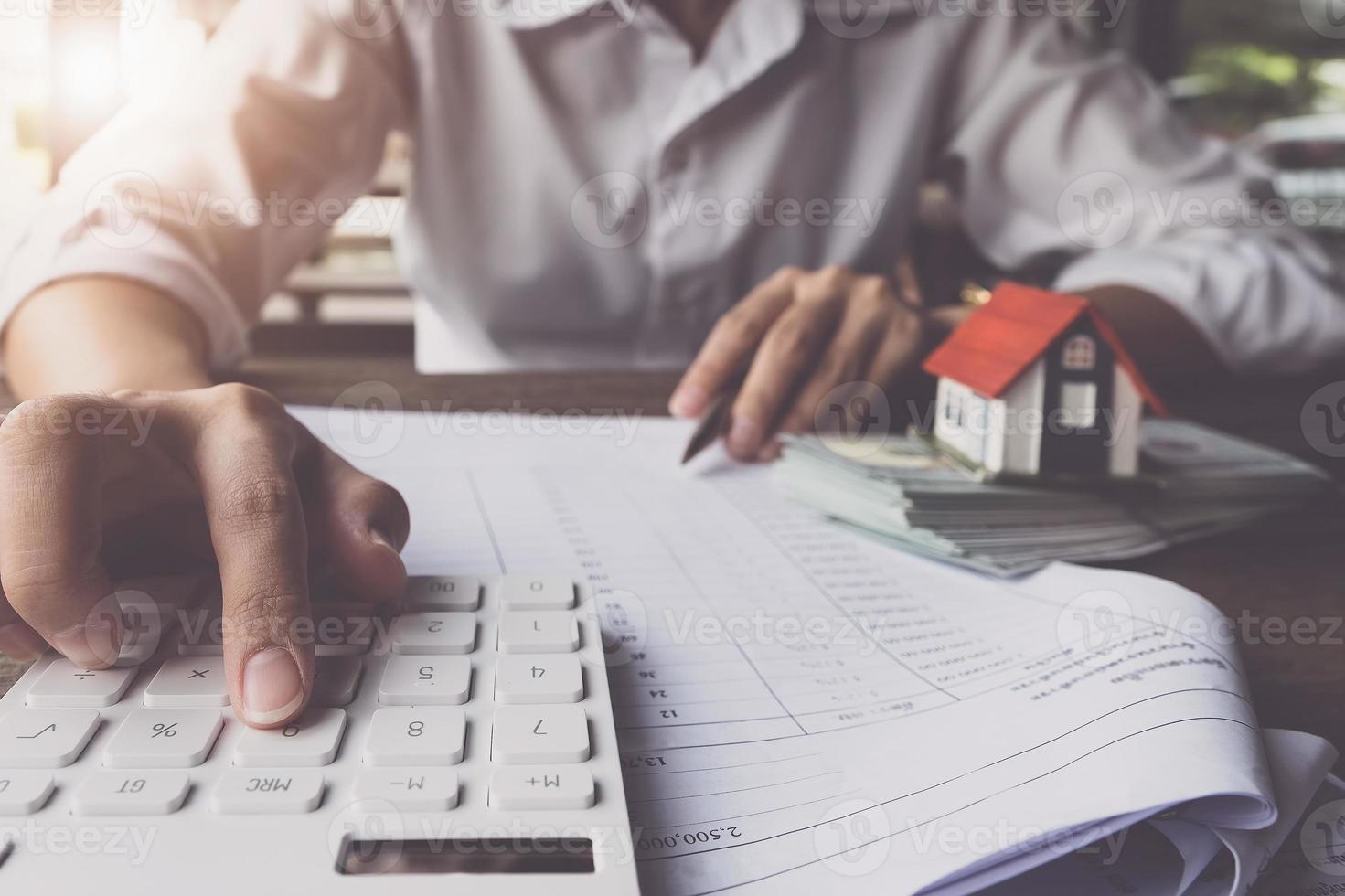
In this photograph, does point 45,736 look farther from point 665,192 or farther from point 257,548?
point 665,192

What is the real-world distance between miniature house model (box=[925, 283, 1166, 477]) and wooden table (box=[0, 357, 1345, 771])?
6 cm

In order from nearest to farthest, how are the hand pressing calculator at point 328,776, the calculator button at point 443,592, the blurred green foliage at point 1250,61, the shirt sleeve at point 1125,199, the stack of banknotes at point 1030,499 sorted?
1. the hand pressing calculator at point 328,776
2. the calculator button at point 443,592
3. the stack of banknotes at point 1030,499
4. the shirt sleeve at point 1125,199
5. the blurred green foliage at point 1250,61

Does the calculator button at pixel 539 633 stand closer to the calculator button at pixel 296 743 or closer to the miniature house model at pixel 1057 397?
the calculator button at pixel 296 743

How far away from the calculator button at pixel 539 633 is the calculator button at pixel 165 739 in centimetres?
8

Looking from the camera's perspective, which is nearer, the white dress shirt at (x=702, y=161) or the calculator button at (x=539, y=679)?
the calculator button at (x=539, y=679)

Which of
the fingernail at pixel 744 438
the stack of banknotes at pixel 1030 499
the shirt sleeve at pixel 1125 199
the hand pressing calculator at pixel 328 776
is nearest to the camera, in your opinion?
the hand pressing calculator at pixel 328 776

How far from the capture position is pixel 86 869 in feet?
0.55

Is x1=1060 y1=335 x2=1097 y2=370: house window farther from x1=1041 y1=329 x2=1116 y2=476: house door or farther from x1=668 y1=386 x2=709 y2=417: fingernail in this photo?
x1=668 y1=386 x2=709 y2=417: fingernail

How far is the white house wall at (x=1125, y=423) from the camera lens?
1.35ft

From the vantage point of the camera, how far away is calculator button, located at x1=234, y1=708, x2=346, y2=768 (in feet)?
0.65

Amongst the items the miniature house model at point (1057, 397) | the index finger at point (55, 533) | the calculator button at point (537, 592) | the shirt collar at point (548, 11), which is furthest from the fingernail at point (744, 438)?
the shirt collar at point (548, 11)

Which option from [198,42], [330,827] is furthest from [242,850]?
[198,42]

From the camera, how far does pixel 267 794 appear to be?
7.4 inches

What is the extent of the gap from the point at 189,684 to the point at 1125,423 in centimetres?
39
